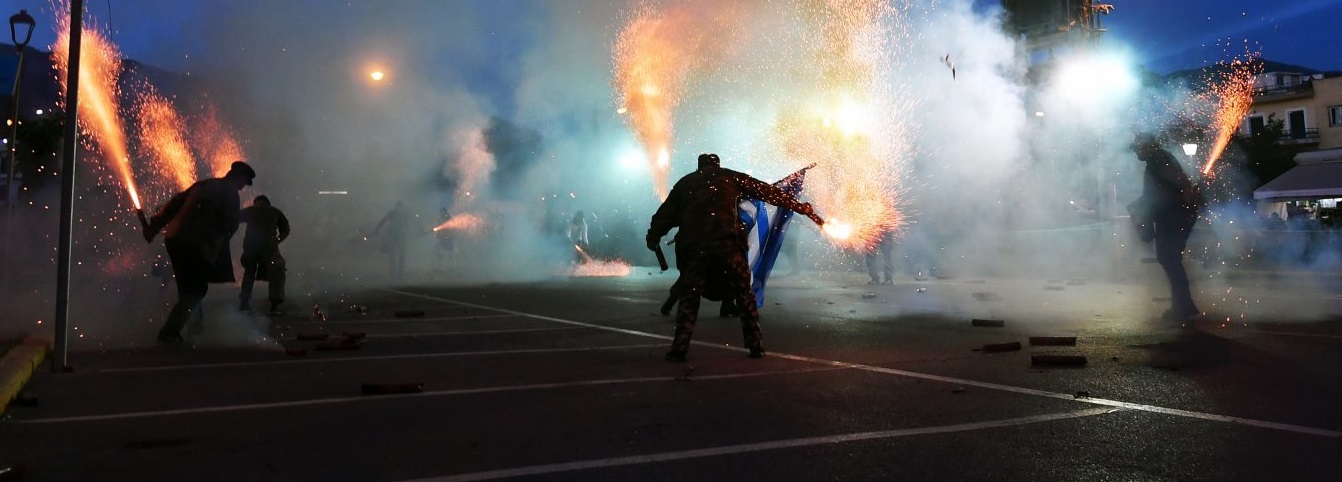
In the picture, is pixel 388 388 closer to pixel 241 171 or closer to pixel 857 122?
pixel 241 171

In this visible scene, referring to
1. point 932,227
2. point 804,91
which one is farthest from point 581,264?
point 932,227

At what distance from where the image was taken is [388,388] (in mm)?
5000

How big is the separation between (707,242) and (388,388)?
8.61 feet

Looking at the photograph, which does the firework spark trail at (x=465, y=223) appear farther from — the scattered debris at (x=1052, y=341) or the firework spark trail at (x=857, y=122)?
the scattered debris at (x=1052, y=341)

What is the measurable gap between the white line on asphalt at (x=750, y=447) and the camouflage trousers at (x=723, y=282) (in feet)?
8.45

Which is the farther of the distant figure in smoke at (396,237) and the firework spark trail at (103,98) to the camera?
the distant figure in smoke at (396,237)

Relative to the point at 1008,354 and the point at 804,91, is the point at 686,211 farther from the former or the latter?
the point at 804,91

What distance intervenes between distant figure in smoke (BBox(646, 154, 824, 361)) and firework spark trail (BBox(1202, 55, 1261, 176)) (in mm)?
23131

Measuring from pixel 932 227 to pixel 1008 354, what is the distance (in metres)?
12.9

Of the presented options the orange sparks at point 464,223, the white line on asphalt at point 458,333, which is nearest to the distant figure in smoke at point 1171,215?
the white line on asphalt at point 458,333

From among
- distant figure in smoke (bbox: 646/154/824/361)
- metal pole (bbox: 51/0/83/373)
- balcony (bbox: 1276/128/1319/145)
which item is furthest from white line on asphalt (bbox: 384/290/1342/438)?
balcony (bbox: 1276/128/1319/145)

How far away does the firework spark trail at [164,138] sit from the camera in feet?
63.3

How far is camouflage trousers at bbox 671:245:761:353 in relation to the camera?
6484 millimetres

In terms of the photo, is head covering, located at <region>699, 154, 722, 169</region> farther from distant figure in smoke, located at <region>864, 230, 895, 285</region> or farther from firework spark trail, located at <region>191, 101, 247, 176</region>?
firework spark trail, located at <region>191, 101, 247, 176</region>
